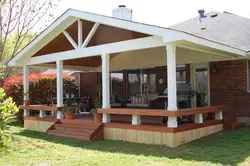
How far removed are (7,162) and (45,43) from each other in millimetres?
5812

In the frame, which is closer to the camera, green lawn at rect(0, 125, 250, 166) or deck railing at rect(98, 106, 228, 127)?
green lawn at rect(0, 125, 250, 166)

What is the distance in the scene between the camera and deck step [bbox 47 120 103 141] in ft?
29.3

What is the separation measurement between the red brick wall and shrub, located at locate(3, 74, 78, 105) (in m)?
7.83

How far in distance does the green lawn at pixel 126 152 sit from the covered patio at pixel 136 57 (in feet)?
1.37

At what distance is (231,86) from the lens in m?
10.7

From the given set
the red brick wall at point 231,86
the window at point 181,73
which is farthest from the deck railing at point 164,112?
the window at point 181,73

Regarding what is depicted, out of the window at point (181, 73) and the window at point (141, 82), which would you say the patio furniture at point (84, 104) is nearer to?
the window at point (141, 82)

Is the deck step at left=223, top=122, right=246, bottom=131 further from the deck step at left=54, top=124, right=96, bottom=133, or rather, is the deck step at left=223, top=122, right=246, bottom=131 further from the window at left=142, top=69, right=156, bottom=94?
the deck step at left=54, top=124, right=96, bottom=133

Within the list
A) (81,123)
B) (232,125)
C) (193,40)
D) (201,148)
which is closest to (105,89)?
(81,123)

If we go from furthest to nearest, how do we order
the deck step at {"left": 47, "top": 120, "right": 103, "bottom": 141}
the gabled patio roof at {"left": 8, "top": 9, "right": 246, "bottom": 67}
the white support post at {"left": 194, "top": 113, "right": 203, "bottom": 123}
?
1. the deck step at {"left": 47, "top": 120, "right": 103, "bottom": 141}
2. the white support post at {"left": 194, "top": 113, "right": 203, "bottom": 123}
3. the gabled patio roof at {"left": 8, "top": 9, "right": 246, "bottom": 67}

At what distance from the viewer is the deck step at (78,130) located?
894 centimetres

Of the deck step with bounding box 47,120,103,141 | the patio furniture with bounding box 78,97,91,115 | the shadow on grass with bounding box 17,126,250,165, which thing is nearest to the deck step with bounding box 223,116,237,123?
the shadow on grass with bounding box 17,126,250,165

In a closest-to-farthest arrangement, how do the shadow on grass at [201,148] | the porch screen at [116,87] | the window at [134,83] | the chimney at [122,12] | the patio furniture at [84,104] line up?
the shadow on grass at [201,148]
the chimney at [122,12]
the window at [134,83]
the porch screen at [116,87]
the patio furniture at [84,104]

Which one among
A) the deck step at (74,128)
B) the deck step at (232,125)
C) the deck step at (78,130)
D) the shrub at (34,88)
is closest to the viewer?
the deck step at (78,130)
